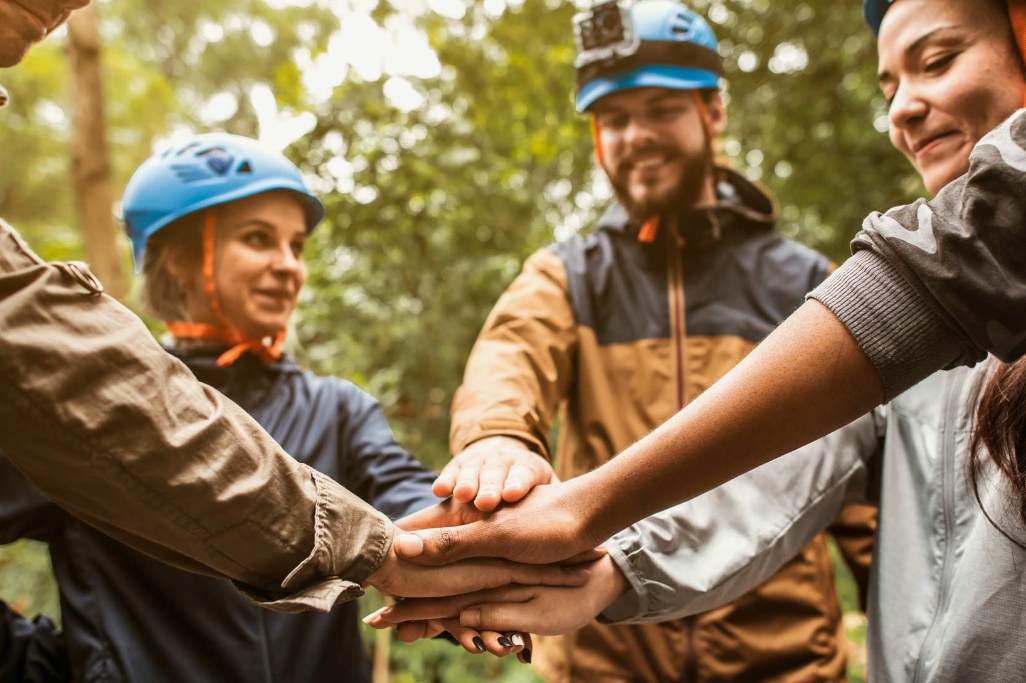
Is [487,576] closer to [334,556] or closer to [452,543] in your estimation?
[452,543]

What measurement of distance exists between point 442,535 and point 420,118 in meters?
2.67

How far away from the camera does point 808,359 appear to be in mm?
1307

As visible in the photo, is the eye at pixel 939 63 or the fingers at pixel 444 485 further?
the fingers at pixel 444 485

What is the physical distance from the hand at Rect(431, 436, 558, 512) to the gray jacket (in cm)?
30

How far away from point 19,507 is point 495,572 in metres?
1.24

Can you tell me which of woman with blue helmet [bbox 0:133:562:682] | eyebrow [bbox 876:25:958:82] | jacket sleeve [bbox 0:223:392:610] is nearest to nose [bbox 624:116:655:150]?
eyebrow [bbox 876:25:958:82]

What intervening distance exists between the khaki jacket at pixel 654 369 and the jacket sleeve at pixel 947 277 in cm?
113

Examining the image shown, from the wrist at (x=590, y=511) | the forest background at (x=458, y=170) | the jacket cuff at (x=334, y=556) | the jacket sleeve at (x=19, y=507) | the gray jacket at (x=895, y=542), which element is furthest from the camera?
the forest background at (x=458, y=170)

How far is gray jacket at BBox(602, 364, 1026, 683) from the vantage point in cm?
140

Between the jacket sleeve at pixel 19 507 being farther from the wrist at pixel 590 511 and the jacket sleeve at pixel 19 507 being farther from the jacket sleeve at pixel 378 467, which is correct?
the wrist at pixel 590 511

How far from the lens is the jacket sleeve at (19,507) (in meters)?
1.80

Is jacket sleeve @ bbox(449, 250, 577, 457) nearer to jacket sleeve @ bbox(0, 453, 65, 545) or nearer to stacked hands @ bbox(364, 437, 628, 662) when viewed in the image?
stacked hands @ bbox(364, 437, 628, 662)

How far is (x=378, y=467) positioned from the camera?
224 cm

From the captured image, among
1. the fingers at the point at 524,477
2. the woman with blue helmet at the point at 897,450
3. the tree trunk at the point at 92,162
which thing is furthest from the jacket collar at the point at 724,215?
the tree trunk at the point at 92,162
